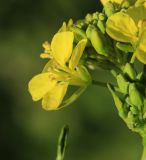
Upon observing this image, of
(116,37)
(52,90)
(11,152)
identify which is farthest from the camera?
(11,152)

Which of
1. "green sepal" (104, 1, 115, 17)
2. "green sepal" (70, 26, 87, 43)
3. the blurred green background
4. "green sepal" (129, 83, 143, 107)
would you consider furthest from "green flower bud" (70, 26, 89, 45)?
the blurred green background

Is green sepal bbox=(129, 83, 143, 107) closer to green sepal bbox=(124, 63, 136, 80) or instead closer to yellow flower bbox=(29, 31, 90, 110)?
green sepal bbox=(124, 63, 136, 80)

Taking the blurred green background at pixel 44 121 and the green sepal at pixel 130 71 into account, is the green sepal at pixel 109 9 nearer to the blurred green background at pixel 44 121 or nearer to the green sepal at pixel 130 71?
the green sepal at pixel 130 71

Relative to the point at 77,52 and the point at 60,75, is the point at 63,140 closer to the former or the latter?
the point at 60,75

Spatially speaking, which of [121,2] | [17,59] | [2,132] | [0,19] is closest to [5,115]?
[2,132]

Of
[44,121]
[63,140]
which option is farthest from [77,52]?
[44,121]

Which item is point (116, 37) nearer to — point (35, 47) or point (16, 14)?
point (35, 47)
